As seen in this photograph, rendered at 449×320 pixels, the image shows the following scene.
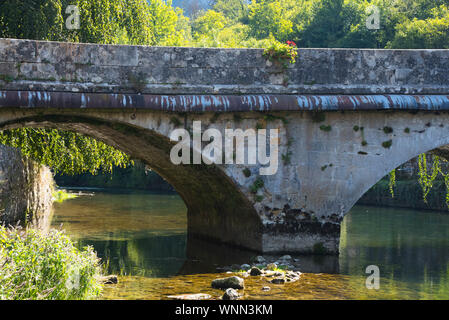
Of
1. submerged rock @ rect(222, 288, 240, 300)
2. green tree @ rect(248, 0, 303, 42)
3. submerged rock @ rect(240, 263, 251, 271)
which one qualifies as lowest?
submerged rock @ rect(222, 288, 240, 300)

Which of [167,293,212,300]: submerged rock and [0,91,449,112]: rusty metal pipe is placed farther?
[0,91,449,112]: rusty metal pipe

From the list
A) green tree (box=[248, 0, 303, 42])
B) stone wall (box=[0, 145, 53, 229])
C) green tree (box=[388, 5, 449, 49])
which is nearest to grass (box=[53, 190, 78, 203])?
stone wall (box=[0, 145, 53, 229])

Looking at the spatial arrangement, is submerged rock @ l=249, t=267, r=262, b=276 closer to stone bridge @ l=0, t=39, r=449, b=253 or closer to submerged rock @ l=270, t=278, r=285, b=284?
submerged rock @ l=270, t=278, r=285, b=284

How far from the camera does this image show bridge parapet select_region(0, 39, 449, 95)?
9969mm

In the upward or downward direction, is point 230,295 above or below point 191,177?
below

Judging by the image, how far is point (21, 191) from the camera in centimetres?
1559

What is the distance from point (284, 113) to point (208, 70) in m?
1.41

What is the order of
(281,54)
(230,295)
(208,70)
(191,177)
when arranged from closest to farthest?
(230,295), (208,70), (281,54), (191,177)

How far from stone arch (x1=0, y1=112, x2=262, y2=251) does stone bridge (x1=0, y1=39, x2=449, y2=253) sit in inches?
1.8

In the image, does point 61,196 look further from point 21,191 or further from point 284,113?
point 284,113

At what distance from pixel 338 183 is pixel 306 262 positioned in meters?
1.44

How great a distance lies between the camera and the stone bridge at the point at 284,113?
10.4 m

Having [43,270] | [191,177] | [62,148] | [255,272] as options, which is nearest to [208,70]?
[191,177]

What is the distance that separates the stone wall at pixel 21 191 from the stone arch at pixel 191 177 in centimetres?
271
